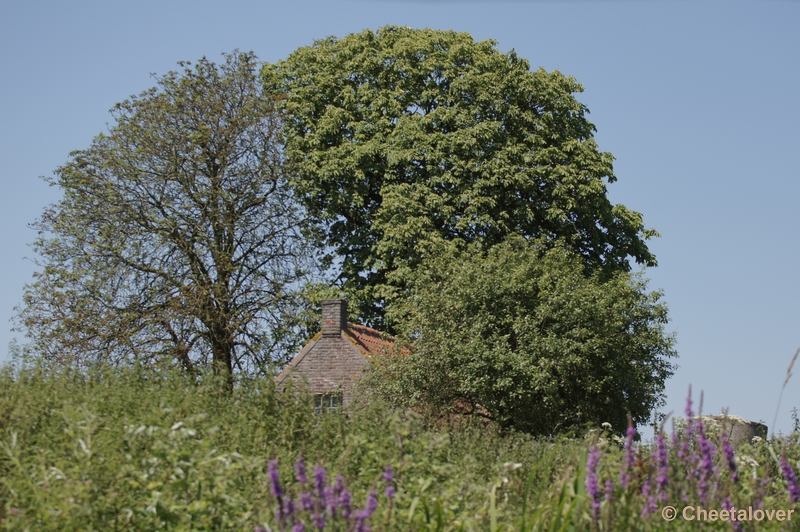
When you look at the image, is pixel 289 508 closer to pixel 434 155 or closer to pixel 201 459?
pixel 201 459

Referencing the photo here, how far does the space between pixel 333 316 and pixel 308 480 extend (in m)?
22.3

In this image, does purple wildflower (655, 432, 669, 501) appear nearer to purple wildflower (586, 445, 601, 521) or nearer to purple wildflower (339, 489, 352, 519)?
purple wildflower (586, 445, 601, 521)

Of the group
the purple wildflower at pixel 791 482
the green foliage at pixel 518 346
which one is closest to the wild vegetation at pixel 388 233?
the green foliage at pixel 518 346

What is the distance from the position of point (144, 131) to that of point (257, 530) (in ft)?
80.5

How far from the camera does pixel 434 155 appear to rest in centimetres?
2822

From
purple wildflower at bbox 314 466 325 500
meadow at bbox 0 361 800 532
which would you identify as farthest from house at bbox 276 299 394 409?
purple wildflower at bbox 314 466 325 500

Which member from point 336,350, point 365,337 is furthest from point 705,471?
point 365,337

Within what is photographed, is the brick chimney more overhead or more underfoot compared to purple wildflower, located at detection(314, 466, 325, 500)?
more overhead

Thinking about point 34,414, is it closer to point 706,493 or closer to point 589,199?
point 706,493

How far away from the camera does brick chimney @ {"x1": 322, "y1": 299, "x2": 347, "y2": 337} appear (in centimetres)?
2898

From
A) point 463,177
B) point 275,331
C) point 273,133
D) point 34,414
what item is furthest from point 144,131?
point 34,414

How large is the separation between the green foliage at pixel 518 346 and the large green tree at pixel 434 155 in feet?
10.4

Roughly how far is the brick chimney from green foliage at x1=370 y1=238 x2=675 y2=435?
13.8 ft

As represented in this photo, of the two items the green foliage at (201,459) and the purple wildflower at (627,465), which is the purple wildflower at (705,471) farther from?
the green foliage at (201,459)
